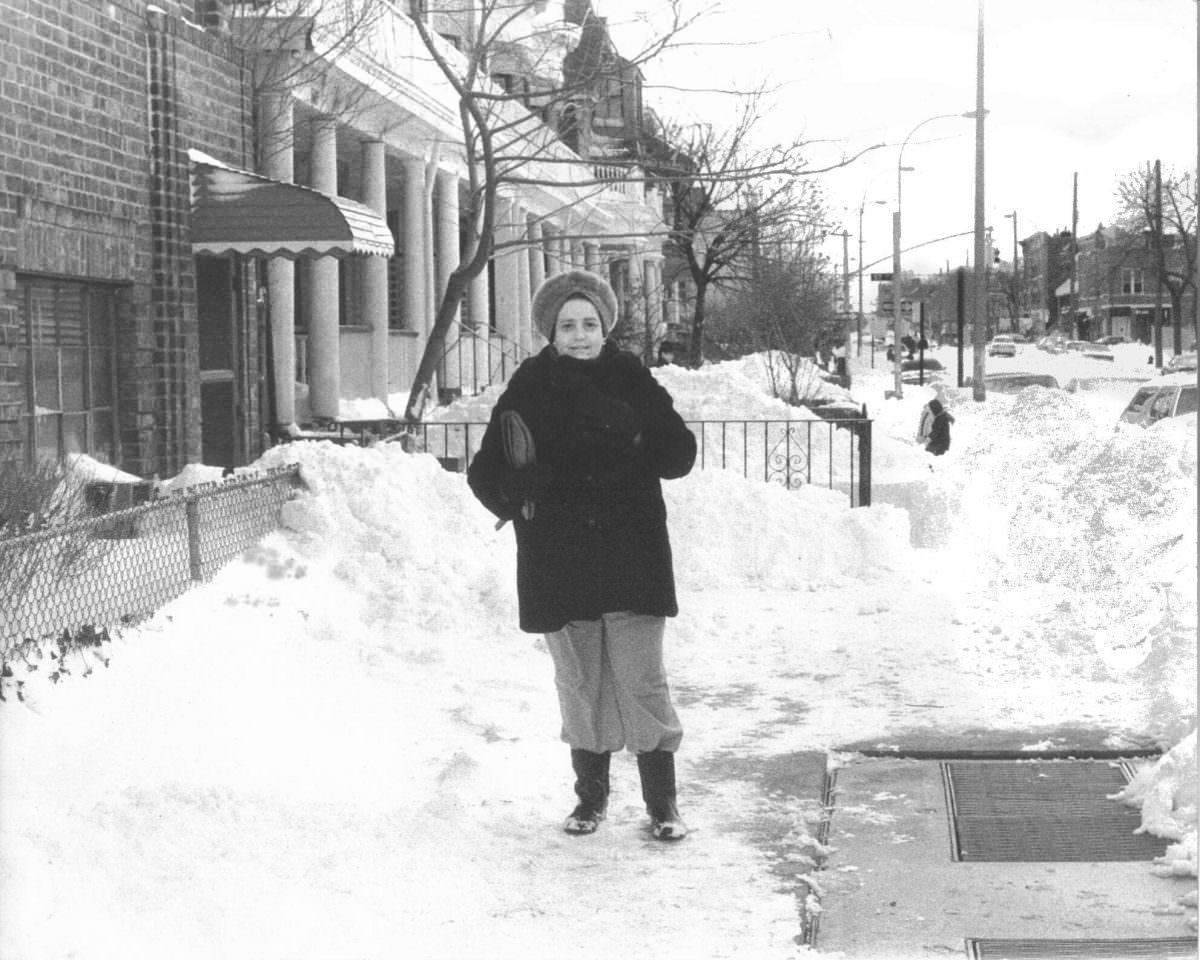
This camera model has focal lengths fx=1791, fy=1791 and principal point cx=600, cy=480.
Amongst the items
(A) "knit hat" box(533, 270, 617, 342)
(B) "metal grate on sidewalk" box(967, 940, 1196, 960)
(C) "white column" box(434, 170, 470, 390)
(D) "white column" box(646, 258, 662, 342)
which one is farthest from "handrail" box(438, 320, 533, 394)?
(B) "metal grate on sidewalk" box(967, 940, 1196, 960)

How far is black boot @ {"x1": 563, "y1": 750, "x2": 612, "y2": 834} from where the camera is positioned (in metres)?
5.77

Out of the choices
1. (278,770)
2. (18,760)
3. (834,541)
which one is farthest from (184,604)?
(834,541)

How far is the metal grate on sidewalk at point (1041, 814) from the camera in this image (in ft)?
18.2

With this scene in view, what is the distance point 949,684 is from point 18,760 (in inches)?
179

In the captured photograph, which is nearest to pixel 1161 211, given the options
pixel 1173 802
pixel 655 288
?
pixel 655 288

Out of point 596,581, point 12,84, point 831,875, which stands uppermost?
point 12,84

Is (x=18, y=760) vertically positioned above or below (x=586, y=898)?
above

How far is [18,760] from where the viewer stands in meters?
5.13

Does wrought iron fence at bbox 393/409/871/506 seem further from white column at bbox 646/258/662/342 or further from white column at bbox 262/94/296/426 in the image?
white column at bbox 646/258/662/342

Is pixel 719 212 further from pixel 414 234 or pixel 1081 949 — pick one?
pixel 1081 949

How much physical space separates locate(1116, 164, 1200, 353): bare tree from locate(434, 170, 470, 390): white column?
30.3ft

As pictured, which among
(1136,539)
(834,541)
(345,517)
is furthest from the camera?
(1136,539)

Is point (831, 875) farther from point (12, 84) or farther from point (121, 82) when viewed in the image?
point (121, 82)

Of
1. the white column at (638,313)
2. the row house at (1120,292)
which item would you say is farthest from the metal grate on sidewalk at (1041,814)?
the row house at (1120,292)
